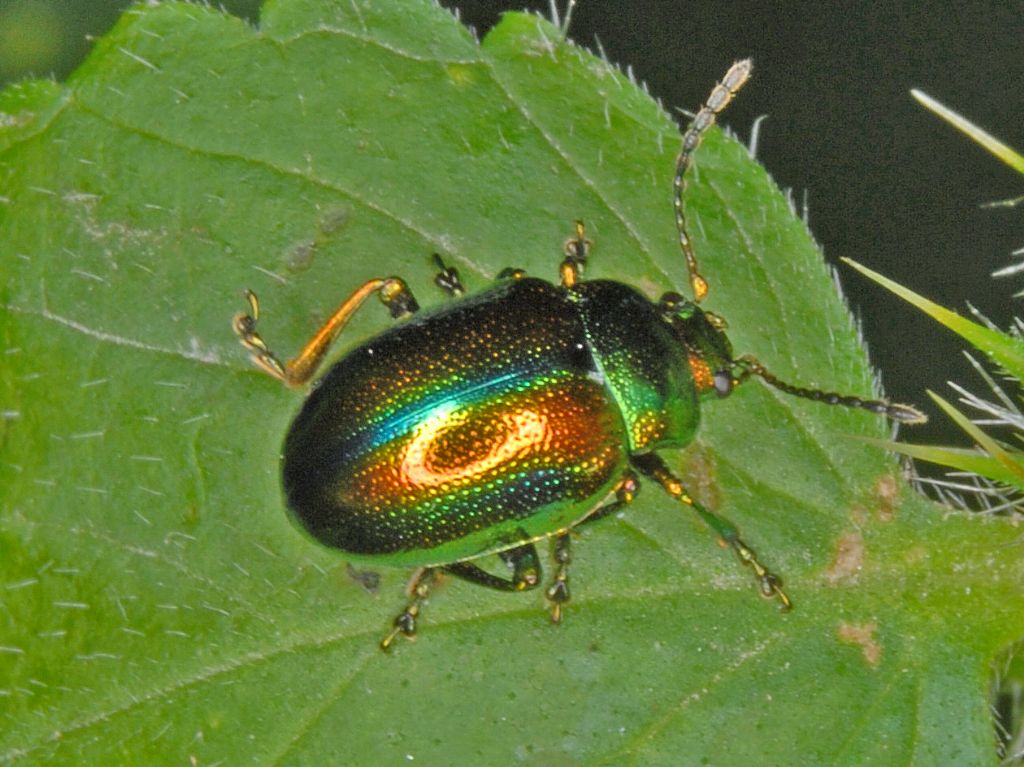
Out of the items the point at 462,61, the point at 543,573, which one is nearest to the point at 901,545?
the point at 543,573

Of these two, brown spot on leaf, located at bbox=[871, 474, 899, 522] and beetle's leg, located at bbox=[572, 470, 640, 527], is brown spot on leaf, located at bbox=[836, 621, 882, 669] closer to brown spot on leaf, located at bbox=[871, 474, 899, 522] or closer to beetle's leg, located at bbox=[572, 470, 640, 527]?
brown spot on leaf, located at bbox=[871, 474, 899, 522]

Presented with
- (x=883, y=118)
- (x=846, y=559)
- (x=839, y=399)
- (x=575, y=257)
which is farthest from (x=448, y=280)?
(x=883, y=118)

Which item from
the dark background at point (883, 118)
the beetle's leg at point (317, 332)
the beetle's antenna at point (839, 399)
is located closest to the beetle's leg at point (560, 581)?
the beetle's antenna at point (839, 399)

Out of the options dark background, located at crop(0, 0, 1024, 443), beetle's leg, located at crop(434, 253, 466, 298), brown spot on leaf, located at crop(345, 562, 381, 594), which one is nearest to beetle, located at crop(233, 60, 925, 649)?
beetle's leg, located at crop(434, 253, 466, 298)

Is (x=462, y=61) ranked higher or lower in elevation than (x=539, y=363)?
higher

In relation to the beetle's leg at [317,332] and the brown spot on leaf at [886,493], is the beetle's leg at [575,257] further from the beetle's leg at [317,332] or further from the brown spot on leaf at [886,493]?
the brown spot on leaf at [886,493]

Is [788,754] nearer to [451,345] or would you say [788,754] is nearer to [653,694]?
[653,694]

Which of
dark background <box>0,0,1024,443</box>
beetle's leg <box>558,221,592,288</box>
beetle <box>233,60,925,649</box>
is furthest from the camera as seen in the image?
dark background <box>0,0,1024,443</box>
